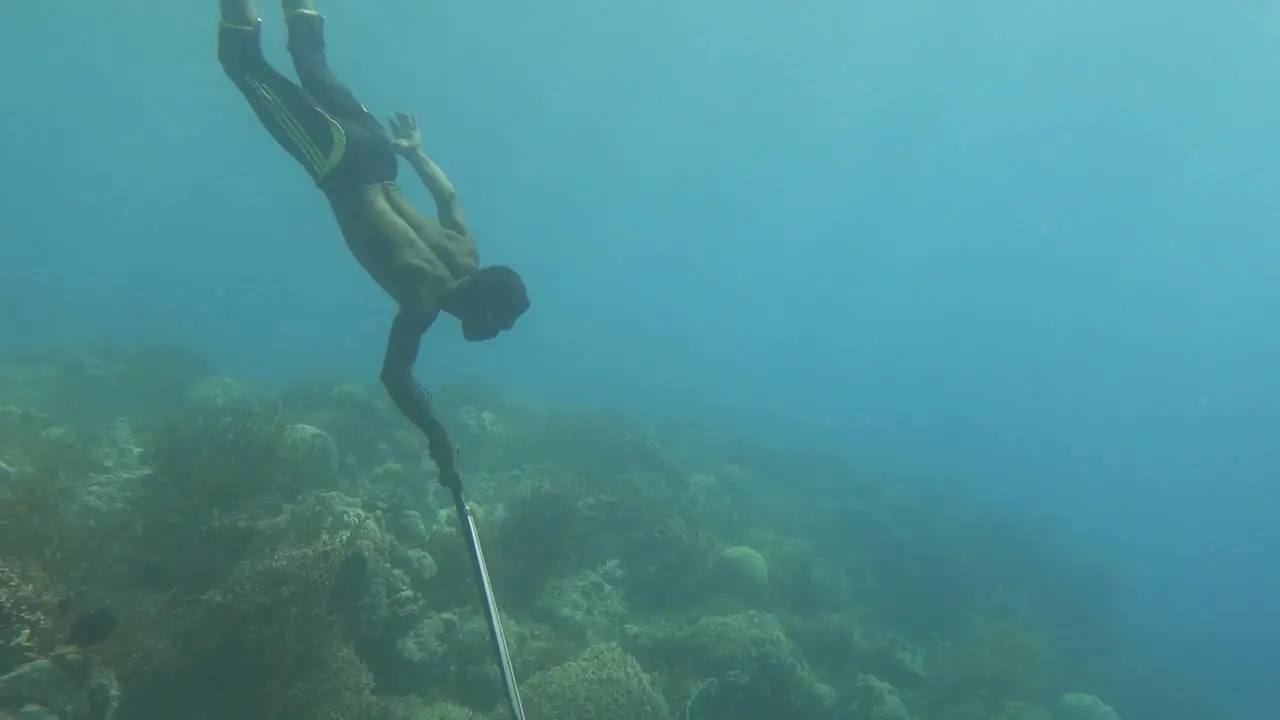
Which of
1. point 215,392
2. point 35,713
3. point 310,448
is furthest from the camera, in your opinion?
point 215,392

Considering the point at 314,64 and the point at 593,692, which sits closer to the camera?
the point at 314,64

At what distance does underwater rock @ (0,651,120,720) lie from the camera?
15.0 ft

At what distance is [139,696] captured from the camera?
17.4ft

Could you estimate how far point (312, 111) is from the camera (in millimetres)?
5137

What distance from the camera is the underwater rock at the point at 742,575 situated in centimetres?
1250

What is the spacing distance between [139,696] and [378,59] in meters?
120

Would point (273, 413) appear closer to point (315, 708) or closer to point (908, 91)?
point (315, 708)

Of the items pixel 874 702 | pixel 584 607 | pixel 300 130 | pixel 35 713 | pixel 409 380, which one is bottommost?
pixel 874 702

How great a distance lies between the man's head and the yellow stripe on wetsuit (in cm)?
162

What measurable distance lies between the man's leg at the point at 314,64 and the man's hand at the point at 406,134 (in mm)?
252

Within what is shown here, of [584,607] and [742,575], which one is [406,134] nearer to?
[584,607]

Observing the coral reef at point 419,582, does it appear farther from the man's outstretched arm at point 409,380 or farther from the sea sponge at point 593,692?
the man's outstretched arm at point 409,380

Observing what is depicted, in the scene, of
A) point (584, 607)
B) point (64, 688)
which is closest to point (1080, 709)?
point (584, 607)

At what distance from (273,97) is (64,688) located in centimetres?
437
